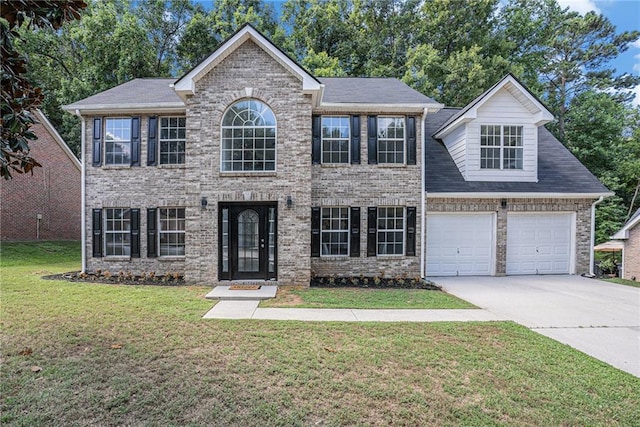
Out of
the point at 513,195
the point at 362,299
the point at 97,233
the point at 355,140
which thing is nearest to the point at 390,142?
the point at 355,140

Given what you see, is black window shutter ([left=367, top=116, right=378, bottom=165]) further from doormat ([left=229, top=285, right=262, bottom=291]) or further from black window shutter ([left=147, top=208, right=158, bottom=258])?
black window shutter ([left=147, top=208, right=158, bottom=258])

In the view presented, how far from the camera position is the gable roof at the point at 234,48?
28.4ft

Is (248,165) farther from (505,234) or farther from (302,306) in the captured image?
(505,234)

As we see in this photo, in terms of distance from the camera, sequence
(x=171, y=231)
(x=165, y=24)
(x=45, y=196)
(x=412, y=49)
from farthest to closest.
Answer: (x=165, y=24) < (x=412, y=49) < (x=45, y=196) < (x=171, y=231)

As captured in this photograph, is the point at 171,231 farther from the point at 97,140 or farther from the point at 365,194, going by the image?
the point at 365,194

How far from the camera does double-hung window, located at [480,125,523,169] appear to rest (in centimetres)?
1104

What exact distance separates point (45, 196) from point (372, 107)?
1869 centimetres

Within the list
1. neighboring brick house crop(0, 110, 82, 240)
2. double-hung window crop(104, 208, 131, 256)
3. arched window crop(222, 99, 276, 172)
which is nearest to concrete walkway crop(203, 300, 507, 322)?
arched window crop(222, 99, 276, 172)

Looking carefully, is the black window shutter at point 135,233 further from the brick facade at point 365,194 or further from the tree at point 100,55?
the tree at point 100,55

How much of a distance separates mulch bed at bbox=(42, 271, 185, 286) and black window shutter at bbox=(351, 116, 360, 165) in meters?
6.65

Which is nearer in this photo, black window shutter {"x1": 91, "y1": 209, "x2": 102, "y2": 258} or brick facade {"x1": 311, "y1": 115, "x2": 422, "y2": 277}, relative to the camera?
brick facade {"x1": 311, "y1": 115, "x2": 422, "y2": 277}

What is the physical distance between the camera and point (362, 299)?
7672 millimetres

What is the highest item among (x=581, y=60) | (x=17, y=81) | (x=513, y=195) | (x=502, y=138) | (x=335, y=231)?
(x=581, y=60)

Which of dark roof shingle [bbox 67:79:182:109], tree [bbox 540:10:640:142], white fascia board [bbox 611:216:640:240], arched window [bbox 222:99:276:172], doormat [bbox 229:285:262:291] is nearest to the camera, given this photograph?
doormat [bbox 229:285:262:291]
